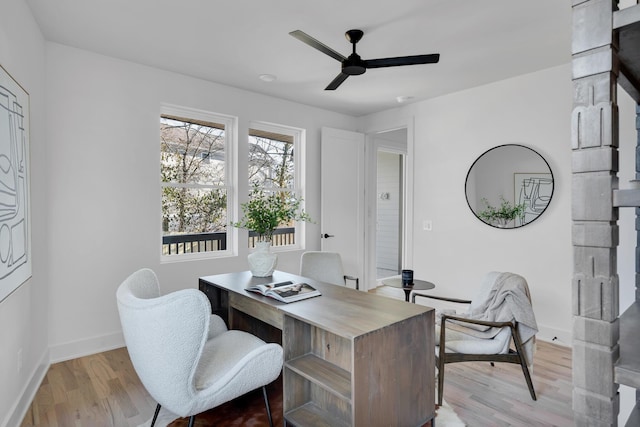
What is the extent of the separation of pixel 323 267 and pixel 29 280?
231 cm

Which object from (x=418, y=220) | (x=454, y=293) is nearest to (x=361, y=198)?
(x=418, y=220)

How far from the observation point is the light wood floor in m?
2.20

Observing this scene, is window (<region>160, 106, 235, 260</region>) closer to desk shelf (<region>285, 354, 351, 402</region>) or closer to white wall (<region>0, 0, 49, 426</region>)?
white wall (<region>0, 0, 49, 426</region>)

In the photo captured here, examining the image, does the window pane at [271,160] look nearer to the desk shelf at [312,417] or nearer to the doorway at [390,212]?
the doorway at [390,212]

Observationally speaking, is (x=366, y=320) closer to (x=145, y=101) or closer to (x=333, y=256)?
(x=333, y=256)

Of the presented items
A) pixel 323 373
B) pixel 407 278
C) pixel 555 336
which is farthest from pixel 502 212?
pixel 323 373

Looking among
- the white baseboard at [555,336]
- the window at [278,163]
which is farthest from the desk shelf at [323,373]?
the white baseboard at [555,336]

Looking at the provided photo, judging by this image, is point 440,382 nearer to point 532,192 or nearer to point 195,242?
point 532,192

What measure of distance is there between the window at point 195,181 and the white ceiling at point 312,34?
521 millimetres

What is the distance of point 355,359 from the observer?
1.62 meters

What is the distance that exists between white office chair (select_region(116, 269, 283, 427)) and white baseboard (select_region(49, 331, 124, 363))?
1764 millimetres

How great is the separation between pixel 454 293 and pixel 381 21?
3.01m

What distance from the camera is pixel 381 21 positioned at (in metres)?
2.59

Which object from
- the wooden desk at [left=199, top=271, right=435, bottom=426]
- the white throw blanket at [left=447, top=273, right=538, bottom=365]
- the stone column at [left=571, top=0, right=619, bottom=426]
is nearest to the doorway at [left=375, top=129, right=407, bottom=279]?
the white throw blanket at [left=447, top=273, right=538, bottom=365]
